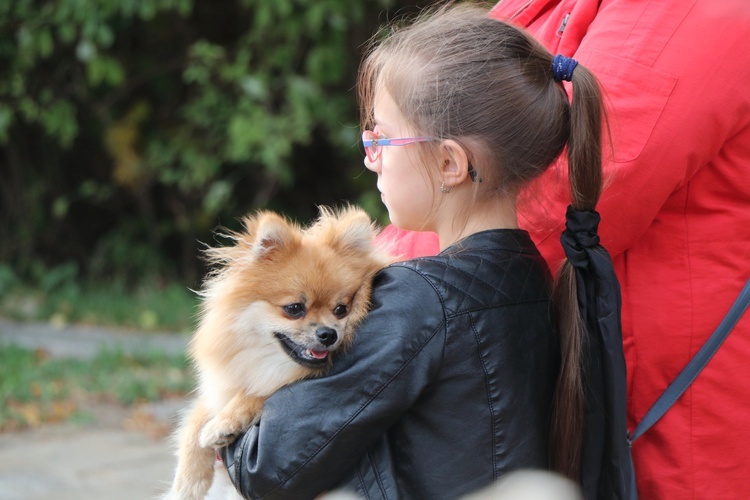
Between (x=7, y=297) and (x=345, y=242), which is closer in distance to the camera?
(x=345, y=242)

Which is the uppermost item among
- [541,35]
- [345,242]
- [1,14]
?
[1,14]

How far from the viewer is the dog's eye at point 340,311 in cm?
227

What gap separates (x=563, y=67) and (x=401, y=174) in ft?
1.42

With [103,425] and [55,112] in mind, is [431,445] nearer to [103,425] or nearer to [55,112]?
[103,425]

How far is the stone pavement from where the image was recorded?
440cm

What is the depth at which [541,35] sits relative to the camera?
2.26m

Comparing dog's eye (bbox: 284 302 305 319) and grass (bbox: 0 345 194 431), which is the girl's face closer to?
dog's eye (bbox: 284 302 305 319)

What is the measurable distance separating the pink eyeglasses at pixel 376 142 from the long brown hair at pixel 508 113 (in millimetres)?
24

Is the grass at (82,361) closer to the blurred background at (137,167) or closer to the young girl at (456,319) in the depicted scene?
the blurred background at (137,167)

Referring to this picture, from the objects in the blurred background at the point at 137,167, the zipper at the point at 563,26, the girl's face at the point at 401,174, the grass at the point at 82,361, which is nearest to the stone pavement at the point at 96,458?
the blurred background at the point at 137,167

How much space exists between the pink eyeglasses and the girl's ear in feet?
0.16

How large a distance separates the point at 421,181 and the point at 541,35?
55 cm

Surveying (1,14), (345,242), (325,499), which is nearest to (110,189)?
(1,14)

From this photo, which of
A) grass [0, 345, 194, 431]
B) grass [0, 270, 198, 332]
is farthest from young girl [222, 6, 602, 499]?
grass [0, 270, 198, 332]
